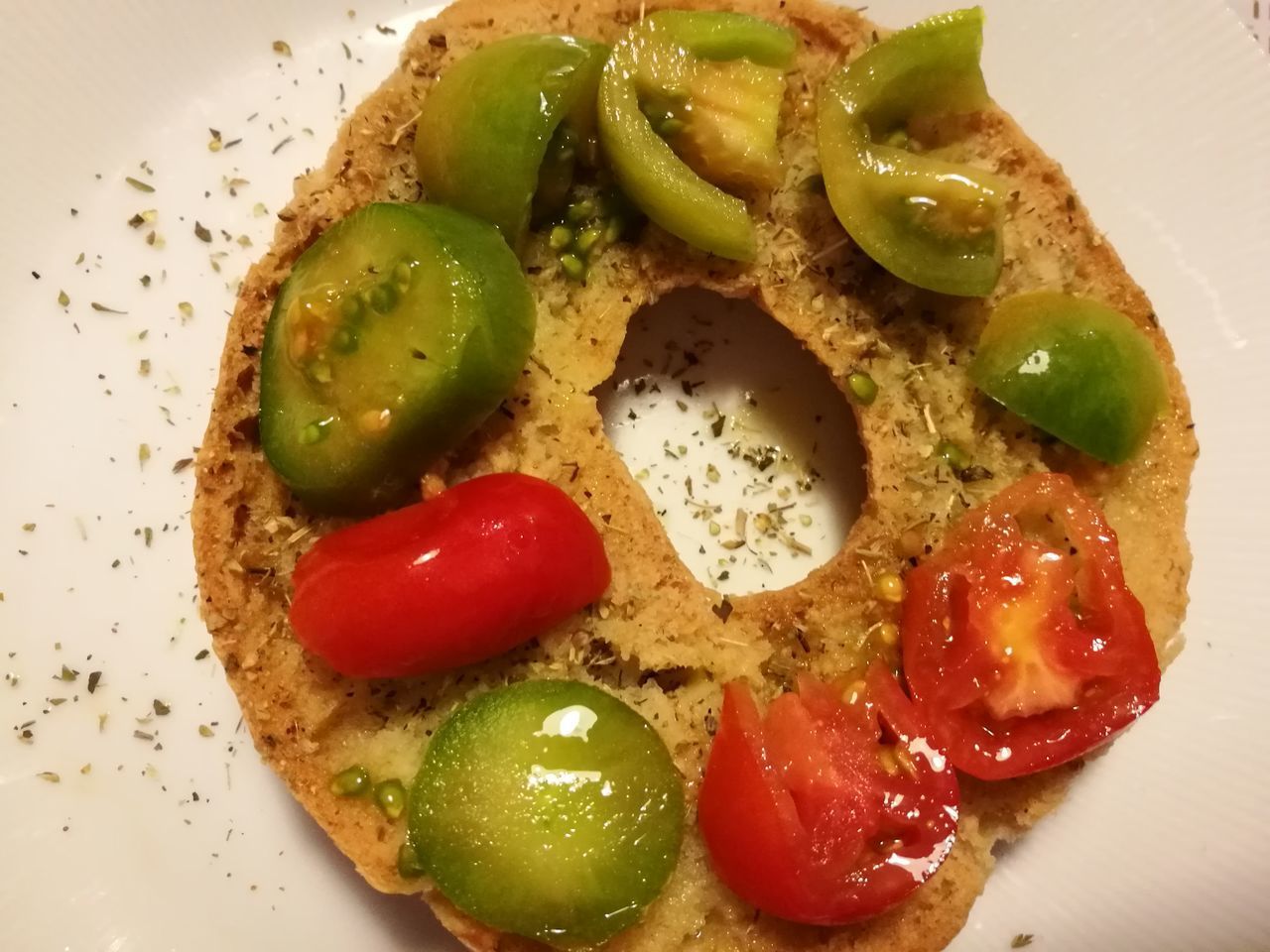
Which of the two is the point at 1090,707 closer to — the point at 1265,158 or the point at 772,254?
the point at 772,254

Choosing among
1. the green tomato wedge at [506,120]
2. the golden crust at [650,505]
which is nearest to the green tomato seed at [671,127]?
the green tomato wedge at [506,120]

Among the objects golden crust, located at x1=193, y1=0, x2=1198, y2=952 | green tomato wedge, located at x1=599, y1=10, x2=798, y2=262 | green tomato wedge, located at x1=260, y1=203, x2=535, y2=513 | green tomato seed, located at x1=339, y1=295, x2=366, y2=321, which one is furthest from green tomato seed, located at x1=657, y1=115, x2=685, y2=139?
green tomato seed, located at x1=339, y1=295, x2=366, y2=321

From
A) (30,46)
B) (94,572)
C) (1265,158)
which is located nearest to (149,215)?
(30,46)

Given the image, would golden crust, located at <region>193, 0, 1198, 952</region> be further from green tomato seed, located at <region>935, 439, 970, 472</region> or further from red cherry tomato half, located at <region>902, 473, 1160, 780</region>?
red cherry tomato half, located at <region>902, 473, 1160, 780</region>

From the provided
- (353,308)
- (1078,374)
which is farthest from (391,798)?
(1078,374)

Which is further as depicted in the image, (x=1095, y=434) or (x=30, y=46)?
(x=30, y=46)

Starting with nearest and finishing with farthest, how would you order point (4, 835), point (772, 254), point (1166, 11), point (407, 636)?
point (407, 636) → point (772, 254) → point (4, 835) → point (1166, 11)

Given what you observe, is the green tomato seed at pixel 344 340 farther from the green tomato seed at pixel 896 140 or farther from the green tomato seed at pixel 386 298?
the green tomato seed at pixel 896 140
